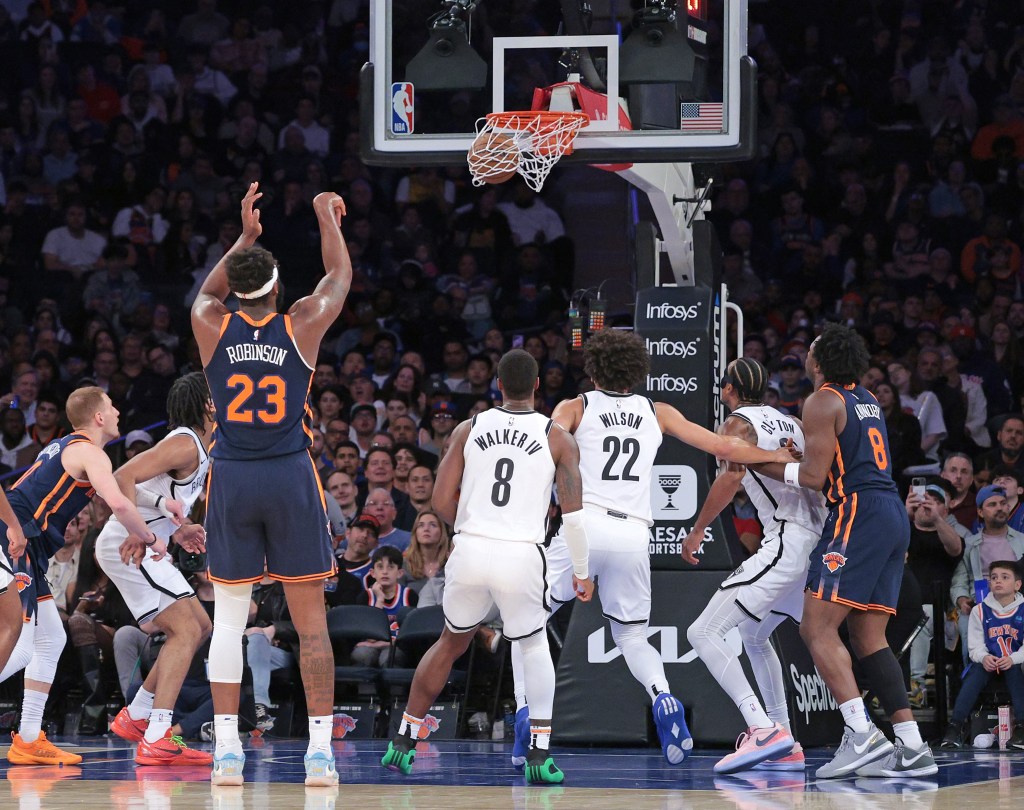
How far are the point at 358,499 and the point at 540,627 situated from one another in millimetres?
6689

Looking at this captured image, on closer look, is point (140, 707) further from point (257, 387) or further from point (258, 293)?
point (258, 293)

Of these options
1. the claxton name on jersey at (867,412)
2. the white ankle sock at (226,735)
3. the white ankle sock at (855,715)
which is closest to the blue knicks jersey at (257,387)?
the white ankle sock at (226,735)

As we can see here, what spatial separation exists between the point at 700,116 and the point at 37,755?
18.4ft

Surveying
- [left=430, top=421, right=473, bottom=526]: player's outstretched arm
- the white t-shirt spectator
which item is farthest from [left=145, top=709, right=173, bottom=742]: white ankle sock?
the white t-shirt spectator

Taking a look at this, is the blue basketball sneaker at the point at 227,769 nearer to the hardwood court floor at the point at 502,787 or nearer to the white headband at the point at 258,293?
the hardwood court floor at the point at 502,787

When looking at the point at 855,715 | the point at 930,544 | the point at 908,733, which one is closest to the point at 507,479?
the point at 855,715

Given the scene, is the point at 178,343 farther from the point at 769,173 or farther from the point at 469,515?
the point at 469,515

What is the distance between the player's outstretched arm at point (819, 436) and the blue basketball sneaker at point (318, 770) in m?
2.93

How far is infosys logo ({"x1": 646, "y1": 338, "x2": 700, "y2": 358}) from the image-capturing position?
424 inches

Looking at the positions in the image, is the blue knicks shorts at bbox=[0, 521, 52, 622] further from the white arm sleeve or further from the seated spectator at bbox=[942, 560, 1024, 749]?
the seated spectator at bbox=[942, 560, 1024, 749]

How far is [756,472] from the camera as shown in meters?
9.00

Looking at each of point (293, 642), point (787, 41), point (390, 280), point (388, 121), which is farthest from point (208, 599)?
point (787, 41)

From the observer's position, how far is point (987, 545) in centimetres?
1188

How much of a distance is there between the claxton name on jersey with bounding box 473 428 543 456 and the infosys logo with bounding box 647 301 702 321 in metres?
2.98
